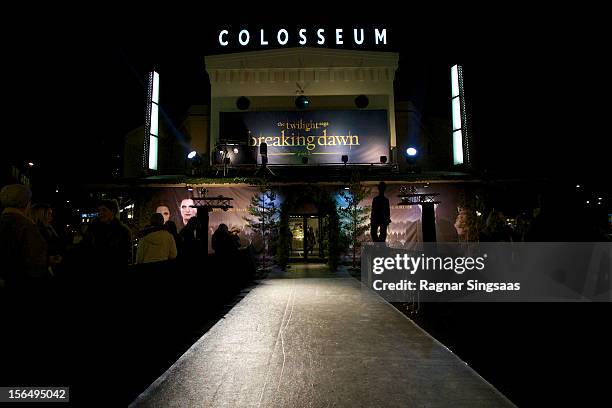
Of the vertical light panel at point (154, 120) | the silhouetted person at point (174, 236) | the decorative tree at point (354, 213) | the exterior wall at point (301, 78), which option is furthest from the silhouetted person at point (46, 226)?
the vertical light panel at point (154, 120)

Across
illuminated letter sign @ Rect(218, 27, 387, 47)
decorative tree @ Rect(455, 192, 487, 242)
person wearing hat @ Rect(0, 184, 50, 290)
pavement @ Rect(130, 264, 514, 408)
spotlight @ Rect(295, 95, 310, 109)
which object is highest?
illuminated letter sign @ Rect(218, 27, 387, 47)

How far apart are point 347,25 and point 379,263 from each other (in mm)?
15596

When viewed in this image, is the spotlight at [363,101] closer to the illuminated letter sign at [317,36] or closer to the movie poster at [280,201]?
the illuminated letter sign at [317,36]

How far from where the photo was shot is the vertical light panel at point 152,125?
17.6 m

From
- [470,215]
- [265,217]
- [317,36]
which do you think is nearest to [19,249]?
[265,217]

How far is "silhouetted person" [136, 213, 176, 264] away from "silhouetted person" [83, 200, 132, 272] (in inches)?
33.6

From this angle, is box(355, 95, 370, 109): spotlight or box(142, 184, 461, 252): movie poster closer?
box(142, 184, 461, 252): movie poster

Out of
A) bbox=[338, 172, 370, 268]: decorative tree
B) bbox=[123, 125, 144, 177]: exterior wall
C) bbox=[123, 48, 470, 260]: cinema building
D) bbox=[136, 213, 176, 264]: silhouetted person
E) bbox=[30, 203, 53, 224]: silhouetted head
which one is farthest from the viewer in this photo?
bbox=[123, 125, 144, 177]: exterior wall

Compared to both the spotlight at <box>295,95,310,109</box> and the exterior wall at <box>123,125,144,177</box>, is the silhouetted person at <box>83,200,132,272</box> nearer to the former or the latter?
the spotlight at <box>295,95,310,109</box>

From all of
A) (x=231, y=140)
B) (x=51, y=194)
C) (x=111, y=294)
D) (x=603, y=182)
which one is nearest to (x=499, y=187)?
(x=603, y=182)

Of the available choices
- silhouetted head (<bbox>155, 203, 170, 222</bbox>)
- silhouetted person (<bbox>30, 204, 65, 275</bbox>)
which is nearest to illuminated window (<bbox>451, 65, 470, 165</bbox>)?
silhouetted head (<bbox>155, 203, 170, 222</bbox>)

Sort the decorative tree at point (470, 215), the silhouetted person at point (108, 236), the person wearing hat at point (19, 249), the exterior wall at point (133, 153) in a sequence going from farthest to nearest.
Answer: the exterior wall at point (133, 153) < the decorative tree at point (470, 215) < the silhouetted person at point (108, 236) < the person wearing hat at point (19, 249)

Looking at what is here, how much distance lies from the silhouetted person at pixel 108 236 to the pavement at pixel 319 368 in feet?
4.71

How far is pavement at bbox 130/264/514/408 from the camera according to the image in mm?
2961
